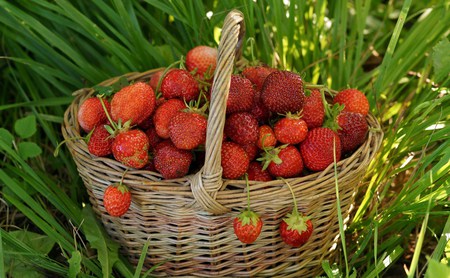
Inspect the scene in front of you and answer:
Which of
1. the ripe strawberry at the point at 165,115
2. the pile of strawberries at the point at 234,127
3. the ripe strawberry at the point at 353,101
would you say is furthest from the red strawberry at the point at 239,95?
the ripe strawberry at the point at 353,101

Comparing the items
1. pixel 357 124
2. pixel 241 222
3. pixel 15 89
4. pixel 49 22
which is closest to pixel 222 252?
pixel 241 222

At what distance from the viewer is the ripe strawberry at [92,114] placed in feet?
4.25

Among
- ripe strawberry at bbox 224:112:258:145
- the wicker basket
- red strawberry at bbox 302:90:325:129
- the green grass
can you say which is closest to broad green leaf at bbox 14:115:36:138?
the green grass

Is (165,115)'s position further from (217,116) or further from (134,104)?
(217,116)

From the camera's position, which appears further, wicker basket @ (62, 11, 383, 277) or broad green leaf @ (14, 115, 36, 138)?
broad green leaf @ (14, 115, 36, 138)

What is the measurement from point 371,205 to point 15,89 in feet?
3.48

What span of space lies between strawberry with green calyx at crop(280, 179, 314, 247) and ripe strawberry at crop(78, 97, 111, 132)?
418mm

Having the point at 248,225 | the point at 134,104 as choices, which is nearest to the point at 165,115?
the point at 134,104

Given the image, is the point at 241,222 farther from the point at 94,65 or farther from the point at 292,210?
the point at 94,65

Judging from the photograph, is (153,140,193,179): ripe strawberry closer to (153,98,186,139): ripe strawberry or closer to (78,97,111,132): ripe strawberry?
(153,98,186,139): ripe strawberry

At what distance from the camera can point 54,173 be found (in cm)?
166

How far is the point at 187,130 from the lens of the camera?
116cm

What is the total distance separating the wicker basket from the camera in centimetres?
111

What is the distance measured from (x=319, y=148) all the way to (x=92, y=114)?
47 centimetres
